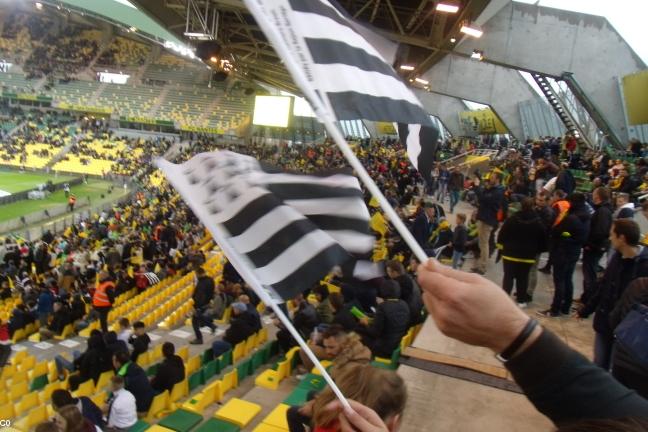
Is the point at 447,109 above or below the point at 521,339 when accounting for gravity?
above

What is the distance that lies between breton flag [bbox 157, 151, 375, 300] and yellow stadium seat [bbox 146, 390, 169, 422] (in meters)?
3.85

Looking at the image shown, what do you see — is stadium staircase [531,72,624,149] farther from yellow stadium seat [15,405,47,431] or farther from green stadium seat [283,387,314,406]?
yellow stadium seat [15,405,47,431]

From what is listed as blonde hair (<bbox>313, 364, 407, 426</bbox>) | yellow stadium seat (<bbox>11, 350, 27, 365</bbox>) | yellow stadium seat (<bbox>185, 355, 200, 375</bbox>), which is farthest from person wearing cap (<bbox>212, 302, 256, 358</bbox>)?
blonde hair (<bbox>313, 364, 407, 426</bbox>)

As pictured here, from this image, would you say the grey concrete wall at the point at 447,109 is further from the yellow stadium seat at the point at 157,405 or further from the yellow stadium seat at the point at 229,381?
the yellow stadium seat at the point at 157,405

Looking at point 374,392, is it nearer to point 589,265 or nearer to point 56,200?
point 589,265

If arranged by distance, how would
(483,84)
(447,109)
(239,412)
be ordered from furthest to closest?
(447,109) → (483,84) → (239,412)

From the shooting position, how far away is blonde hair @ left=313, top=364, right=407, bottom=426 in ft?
6.37

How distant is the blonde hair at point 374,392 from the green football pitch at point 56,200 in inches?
1242

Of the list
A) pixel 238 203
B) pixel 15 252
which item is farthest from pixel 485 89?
pixel 238 203

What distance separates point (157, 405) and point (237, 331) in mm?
1877

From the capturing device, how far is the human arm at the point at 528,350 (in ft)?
3.73

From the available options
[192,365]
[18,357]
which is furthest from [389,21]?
[18,357]

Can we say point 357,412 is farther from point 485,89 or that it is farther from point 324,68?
point 485,89

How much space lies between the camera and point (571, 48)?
15.1 metres
